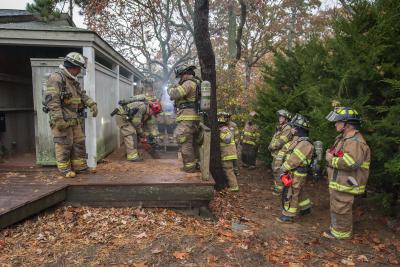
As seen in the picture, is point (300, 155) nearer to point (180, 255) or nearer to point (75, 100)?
point (180, 255)

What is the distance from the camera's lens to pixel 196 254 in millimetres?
4262

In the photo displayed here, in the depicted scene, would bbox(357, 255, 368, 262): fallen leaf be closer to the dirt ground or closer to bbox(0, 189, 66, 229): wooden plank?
the dirt ground

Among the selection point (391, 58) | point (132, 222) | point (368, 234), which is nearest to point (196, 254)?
point (132, 222)

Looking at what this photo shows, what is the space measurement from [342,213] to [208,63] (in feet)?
13.2

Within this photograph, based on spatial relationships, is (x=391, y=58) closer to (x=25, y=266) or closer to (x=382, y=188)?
(x=382, y=188)

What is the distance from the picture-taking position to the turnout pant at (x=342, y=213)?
16.2 feet

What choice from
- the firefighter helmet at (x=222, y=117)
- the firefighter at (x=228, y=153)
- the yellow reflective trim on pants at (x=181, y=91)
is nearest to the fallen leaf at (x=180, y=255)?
the yellow reflective trim on pants at (x=181, y=91)

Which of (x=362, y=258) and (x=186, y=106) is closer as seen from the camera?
(x=362, y=258)

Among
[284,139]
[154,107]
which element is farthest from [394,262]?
[154,107]

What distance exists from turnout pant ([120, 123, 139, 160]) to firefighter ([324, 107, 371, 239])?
14.9ft

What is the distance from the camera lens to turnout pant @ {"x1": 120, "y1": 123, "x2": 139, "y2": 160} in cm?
764

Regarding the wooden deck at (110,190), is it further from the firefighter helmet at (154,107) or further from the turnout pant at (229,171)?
the firefighter helmet at (154,107)

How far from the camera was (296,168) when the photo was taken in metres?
5.78

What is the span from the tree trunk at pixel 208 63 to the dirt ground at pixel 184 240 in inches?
56.8
